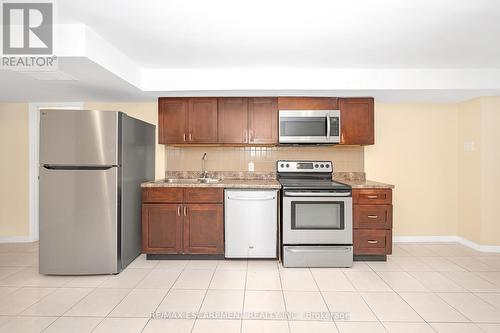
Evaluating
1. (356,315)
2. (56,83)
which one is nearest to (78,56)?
(56,83)

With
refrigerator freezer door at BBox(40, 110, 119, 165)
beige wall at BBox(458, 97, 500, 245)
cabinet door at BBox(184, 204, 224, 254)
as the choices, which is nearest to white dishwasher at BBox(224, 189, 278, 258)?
cabinet door at BBox(184, 204, 224, 254)

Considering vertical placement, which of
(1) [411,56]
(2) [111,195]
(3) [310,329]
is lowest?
(3) [310,329]

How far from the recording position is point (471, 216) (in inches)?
169

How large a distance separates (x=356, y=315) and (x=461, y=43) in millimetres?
2589

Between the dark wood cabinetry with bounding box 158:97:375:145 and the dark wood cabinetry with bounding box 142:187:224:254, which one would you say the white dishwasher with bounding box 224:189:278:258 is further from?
the dark wood cabinetry with bounding box 158:97:375:145

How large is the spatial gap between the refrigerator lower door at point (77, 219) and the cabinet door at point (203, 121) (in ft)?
3.81

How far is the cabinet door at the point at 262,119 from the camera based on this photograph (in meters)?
4.02

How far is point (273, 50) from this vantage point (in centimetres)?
309

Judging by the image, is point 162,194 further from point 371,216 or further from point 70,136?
point 371,216

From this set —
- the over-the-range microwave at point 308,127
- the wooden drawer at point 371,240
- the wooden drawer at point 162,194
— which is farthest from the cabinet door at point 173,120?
the wooden drawer at point 371,240

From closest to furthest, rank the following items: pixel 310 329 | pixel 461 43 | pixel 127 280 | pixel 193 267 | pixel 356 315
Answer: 1. pixel 310 329
2. pixel 356 315
3. pixel 461 43
4. pixel 127 280
5. pixel 193 267

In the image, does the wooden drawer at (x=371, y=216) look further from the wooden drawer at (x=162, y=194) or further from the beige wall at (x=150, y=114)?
the beige wall at (x=150, y=114)

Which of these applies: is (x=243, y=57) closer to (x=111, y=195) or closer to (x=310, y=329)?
(x=111, y=195)

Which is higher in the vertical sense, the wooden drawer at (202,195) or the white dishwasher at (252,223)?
the wooden drawer at (202,195)
